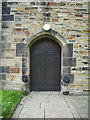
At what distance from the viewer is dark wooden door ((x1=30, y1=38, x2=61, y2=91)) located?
5.40 meters

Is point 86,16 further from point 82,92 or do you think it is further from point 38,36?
point 82,92

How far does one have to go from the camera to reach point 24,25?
5.07m

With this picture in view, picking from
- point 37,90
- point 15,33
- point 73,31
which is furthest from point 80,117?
point 15,33

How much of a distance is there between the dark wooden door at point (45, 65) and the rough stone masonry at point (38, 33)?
1.24 feet

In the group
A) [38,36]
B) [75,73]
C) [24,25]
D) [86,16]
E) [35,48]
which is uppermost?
[86,16]

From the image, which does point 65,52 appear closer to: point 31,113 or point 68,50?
point 68,50

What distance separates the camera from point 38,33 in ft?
16.6

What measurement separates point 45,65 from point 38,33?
1161 millimetres

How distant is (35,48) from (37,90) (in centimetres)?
151

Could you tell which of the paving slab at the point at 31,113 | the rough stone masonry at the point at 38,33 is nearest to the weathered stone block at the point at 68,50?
the rough stone masonry at the point at 38,33

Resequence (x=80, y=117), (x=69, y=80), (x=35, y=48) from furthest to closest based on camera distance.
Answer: (x=35, y=48), (x=69, y=80), (x=80, y=117)

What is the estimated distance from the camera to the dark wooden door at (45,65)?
540 cm

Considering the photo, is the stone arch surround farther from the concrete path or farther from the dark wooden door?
the concrete path

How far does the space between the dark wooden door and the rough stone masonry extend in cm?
38
